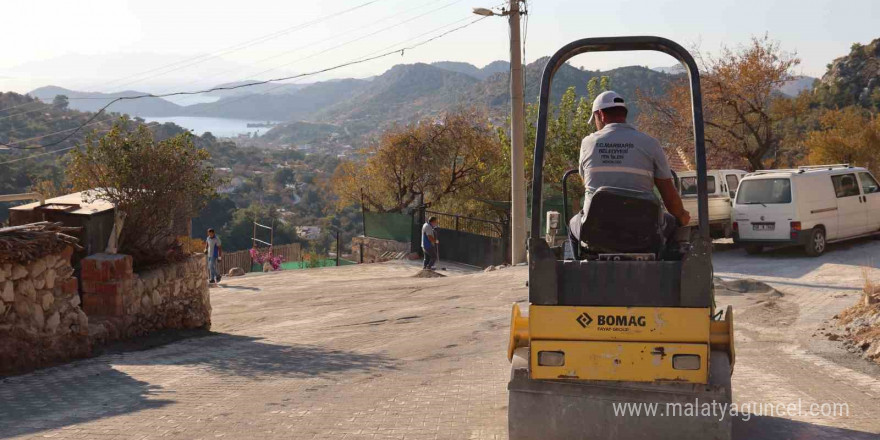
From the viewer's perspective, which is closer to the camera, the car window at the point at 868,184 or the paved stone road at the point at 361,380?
the paved stone road at the point at 361,380

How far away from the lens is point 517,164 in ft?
71.7

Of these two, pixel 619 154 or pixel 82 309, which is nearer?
pixel 619 154

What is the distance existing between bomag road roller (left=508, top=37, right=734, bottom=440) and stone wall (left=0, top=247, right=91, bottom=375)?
5.81 meters

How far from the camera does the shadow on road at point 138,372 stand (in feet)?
23.1

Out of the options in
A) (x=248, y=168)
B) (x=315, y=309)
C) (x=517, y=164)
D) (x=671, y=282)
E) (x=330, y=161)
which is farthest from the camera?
(x=330, y=161)

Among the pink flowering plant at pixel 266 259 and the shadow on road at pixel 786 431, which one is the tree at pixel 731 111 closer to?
the pink flowering plant at pixel 266 259

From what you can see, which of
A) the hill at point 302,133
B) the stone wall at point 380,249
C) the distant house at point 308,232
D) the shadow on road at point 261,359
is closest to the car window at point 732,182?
the stone wall at point 380,249

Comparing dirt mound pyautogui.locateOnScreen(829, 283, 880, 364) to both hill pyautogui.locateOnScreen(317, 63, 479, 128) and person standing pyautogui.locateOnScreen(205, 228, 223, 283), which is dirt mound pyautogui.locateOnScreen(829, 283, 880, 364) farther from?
hill pyautogui.locateOnScreen(317, 63, 479, 128)

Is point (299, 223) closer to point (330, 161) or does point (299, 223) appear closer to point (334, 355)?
point (330, 161)

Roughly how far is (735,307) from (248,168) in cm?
8897

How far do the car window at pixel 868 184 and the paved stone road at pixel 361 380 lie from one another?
5.21m

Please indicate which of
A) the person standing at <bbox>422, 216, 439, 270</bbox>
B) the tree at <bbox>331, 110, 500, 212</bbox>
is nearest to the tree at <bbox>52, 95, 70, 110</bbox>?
the tree at <bbox>331, 110, 500, 212</bbox>

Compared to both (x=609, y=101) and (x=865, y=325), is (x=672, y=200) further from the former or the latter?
(x=865, y=325)

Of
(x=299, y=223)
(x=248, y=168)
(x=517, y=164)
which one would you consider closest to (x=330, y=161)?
(x=248, y=168)
